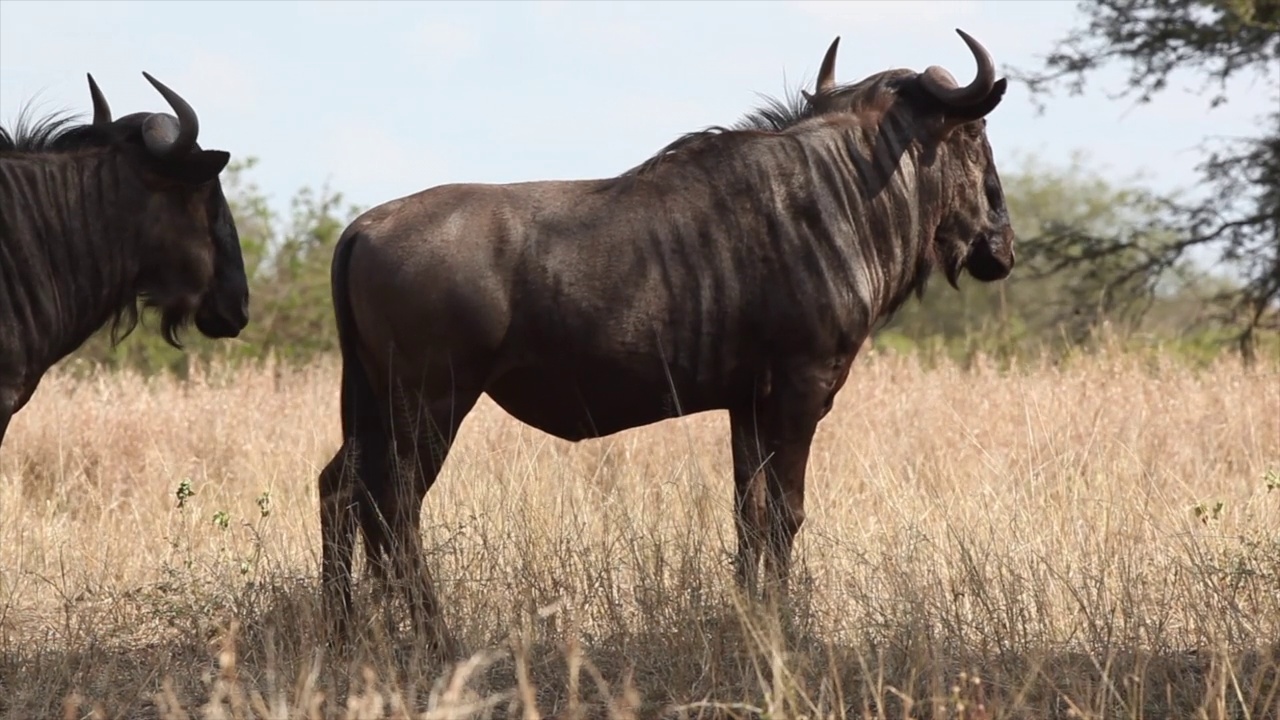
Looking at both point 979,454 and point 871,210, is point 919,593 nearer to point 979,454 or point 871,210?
point 871,210

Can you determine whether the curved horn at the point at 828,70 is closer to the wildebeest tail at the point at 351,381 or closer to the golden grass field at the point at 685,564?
the golden grass field at the point at 685,564

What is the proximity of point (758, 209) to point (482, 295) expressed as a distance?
110 centimetres

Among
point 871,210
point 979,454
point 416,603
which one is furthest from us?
point 979,454

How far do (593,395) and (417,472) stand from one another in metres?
0.65

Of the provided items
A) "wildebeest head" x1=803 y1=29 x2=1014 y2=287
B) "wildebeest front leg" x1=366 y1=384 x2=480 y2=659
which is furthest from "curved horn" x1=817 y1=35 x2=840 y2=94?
"wildebeest front leg" x1=366 y1=384 x2=480 y2=659

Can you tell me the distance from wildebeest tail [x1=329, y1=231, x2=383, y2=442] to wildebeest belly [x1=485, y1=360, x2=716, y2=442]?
0.42 m

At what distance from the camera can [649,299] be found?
5430 mm

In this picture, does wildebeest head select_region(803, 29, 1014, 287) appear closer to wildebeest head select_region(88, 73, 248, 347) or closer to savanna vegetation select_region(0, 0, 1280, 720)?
savanna vegetation select_region(0, 0, 1280, 720)

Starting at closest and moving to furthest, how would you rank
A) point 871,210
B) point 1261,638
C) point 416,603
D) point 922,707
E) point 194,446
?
1. point 922,707
2. point 1261,638
3. point 416,603
4. point 871,210
5. point 194,446

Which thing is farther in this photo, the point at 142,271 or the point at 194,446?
the point at 194,446

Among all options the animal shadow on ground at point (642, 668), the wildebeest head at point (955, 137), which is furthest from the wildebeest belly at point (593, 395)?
the wildebeest head at point (955, 137)

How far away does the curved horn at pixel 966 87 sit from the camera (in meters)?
5.93

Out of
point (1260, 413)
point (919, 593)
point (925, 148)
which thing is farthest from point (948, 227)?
point (1260, 413)

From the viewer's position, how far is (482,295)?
5.17m
